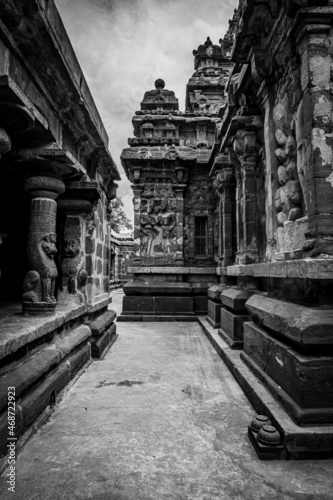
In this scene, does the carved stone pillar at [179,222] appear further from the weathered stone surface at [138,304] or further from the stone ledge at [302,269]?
the stone ledge at [302,269]

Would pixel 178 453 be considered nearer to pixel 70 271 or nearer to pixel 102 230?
pixel 70 271

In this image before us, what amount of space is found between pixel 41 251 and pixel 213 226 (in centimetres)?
666

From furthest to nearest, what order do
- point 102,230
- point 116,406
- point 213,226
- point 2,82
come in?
point 213,226 < point 102,230 < point 116,406 < point 2,82

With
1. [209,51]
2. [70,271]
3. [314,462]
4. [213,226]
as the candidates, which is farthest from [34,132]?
[209,51]

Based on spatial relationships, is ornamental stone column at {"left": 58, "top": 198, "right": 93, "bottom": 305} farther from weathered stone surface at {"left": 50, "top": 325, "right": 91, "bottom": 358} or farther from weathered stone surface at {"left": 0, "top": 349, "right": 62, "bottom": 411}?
weathered stone surface at {"left": 0, "top": 349, "right": 62, "bottom": 411}

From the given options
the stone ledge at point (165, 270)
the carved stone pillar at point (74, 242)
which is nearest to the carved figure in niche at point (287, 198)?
the carved stone pillar at point (74, 242)

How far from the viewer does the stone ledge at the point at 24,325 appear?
2.36 meters

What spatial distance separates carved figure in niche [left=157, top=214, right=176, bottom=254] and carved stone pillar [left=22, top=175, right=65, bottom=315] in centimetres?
576

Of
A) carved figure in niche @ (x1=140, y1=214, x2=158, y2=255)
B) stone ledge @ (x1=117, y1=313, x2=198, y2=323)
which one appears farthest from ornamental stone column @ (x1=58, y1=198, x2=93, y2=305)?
carved figure in niche @ (x1=140, y1=214, x2=158, y2=255)

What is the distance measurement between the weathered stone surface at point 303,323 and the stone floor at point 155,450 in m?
0.79

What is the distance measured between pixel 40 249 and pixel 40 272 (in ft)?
0.85

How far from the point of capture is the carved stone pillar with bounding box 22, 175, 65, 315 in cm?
333

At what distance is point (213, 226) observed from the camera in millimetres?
9383

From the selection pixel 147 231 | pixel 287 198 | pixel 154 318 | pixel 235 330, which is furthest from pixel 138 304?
pixel 287 198
